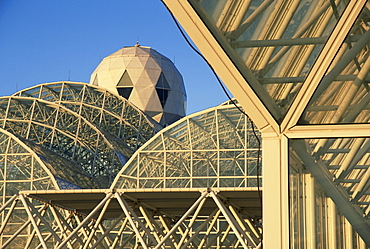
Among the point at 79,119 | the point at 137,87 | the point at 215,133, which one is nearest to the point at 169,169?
the point at 215,133

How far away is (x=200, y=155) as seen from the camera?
37.4 m

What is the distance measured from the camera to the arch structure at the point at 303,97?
25.2ft

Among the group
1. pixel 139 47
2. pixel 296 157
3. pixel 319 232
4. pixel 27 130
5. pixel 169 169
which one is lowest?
pixel 319 232

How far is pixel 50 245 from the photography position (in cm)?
3875

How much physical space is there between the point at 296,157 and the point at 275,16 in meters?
1.50

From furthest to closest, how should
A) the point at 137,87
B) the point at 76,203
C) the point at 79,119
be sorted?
1. the point at 137,87
2. the point at 79,119
3. the point at 76,203

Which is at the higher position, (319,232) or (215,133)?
(215,133)

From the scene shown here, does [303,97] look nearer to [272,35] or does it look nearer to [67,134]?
[272,35]

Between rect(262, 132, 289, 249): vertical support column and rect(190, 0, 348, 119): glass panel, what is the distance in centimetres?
42

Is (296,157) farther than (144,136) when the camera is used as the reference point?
No

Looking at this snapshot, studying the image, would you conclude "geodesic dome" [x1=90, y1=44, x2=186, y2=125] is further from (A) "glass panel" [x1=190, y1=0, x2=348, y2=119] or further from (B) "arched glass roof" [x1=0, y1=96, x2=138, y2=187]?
(A) "glass panel" [x1=190, y1=0, x2=348, y2=119]

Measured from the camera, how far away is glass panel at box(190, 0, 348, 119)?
7.66 meters

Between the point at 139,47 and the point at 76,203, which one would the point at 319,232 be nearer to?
the point at 76,203

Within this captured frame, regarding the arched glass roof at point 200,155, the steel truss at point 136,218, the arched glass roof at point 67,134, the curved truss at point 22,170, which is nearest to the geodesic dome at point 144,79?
the arched glass roof at point 67,134
